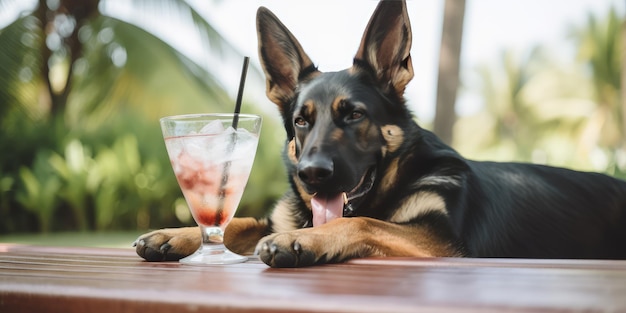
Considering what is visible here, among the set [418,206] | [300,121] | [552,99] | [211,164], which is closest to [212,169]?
[211,164]

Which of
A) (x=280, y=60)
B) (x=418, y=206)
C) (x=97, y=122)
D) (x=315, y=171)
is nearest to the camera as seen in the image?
(x=315, y=171)

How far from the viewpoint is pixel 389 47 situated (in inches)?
110

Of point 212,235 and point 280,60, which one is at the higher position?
point 280,60

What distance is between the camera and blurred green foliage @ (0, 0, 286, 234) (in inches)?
405

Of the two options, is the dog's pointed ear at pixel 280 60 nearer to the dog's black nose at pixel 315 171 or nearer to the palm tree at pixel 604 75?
the dog's black nose at pixel 315 171

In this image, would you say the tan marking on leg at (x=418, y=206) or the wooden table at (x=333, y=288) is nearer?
the wooden table at (x=333, y=288)

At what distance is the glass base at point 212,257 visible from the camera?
167 cm

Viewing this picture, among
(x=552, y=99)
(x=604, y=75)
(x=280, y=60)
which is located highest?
(x=604, y=75)

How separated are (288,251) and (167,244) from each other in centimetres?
56

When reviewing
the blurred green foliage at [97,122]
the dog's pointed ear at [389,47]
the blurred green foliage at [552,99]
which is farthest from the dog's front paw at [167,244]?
the blurred green foliage at [552,99]

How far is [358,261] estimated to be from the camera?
1.52 m

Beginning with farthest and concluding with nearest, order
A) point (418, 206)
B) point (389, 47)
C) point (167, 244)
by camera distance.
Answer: point (389, 47)
point (418, 206)
point (167, 244)

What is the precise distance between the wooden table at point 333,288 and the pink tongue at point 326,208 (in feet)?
3.00

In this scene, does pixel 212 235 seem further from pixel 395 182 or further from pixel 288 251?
pixel 395 182
